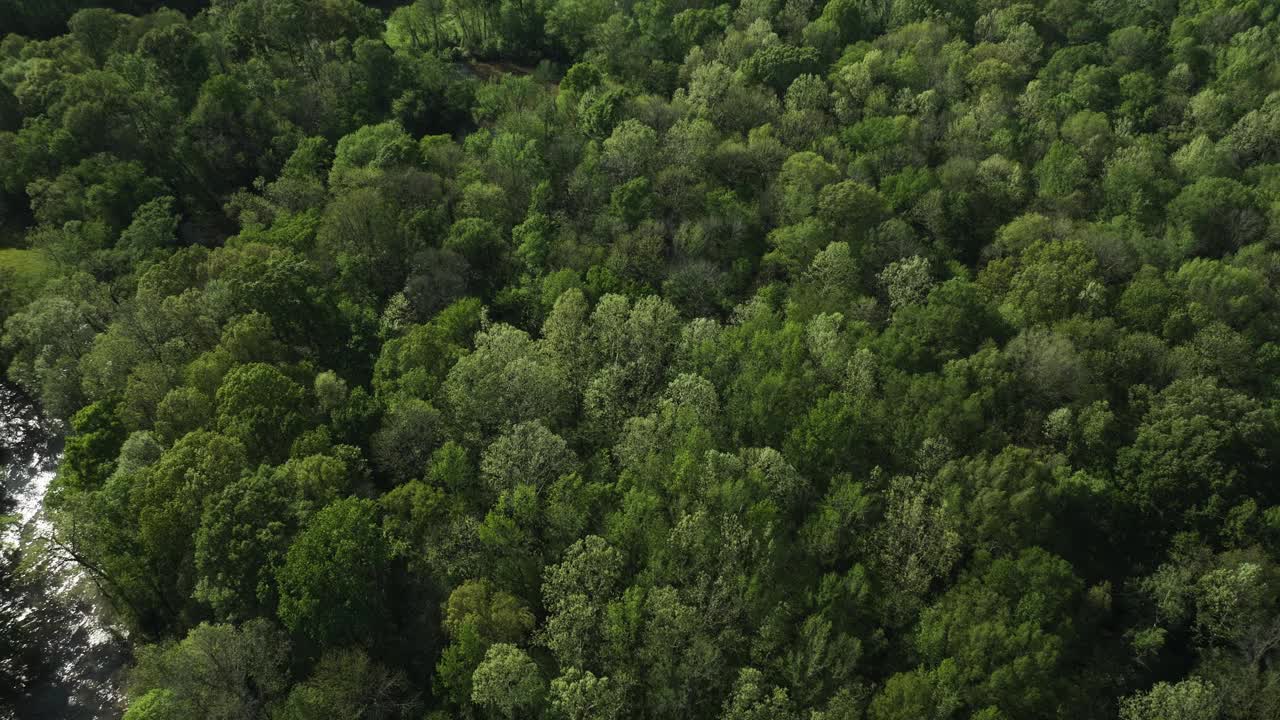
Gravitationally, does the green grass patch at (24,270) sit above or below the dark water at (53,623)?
above

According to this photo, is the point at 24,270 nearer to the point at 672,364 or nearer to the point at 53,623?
the point at 53,623

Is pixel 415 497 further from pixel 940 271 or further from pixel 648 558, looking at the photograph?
pixel 940 271

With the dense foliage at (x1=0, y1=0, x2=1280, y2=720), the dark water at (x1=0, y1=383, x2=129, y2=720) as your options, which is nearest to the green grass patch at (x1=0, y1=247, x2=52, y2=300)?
the dense foliage at (x1=0, y1=0, x2=1280, y2=720)

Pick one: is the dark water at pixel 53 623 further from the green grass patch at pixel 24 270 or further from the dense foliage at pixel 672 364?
the green grass patch at pixel 24 270

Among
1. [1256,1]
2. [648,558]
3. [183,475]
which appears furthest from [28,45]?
[1256,1]

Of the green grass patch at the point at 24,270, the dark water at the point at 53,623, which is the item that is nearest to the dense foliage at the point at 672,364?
the green grass patch at the point at 24,270

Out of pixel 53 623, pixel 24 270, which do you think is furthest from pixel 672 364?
pixel 24 270

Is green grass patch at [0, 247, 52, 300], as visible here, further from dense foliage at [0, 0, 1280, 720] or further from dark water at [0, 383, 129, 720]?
dark water at [0, 383, 129, 720]
